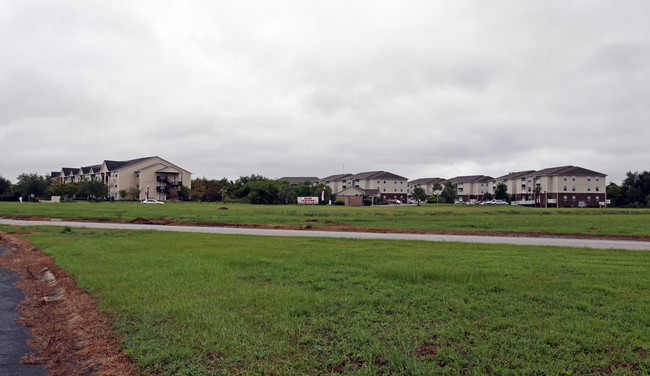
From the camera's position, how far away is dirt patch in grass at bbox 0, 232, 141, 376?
554 centimetres

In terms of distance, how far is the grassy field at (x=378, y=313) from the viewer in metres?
5.07

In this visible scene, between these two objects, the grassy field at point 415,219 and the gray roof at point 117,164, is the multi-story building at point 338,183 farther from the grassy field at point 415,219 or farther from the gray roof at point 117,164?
the grassy field at point 415,219

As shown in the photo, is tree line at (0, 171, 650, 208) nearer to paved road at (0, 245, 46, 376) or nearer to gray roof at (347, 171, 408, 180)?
gray roof at (347, 171, 408, 180)

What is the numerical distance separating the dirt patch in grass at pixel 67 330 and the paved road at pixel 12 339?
12 centimetres

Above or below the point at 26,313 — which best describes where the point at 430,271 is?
above

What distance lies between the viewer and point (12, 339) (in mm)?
6664

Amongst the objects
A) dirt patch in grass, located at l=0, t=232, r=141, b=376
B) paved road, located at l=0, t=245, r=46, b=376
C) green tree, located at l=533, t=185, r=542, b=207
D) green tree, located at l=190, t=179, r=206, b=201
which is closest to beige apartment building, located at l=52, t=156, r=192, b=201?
green tree, located at l=190, t=179, r=206, b=201

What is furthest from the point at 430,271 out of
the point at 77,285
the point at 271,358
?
the point at 77,285

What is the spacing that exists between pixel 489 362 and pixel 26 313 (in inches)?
346

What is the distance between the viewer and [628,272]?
10180 mm

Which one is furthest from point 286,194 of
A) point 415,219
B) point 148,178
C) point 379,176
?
point 379,176

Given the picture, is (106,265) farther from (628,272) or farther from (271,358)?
(628,272)

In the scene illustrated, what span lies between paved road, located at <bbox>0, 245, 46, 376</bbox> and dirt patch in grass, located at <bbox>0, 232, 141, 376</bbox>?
0.39ft

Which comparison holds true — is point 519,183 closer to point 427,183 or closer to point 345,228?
point 427,183
